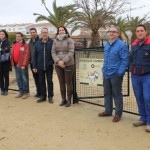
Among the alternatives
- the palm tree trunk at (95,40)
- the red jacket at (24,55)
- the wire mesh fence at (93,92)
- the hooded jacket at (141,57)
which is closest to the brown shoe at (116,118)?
the wire mesh fence at (93,92)

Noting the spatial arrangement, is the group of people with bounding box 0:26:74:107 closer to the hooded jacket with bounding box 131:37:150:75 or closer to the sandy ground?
the sandy ground

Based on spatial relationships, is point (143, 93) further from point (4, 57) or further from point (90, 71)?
point (4, 57)

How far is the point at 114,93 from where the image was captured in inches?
265

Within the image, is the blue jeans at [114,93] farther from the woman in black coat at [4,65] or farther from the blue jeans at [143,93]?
the woman in black coat at [4,65]

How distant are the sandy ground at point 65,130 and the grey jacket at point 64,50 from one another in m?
1.13

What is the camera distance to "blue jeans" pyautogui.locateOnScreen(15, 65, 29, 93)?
356 inches

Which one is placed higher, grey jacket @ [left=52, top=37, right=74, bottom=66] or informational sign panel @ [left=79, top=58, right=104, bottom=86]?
grey jacket @ [left=52, top=37, right=74, bottom=66]

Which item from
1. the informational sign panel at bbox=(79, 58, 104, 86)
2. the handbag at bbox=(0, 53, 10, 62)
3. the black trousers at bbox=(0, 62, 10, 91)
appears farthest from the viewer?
the black trousers at bbox=(0, 62, 10, 91)

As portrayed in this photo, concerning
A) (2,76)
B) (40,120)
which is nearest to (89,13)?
(2,76)

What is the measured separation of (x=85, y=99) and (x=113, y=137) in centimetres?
278

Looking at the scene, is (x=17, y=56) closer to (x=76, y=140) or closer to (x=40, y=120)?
(x=40, y=120)

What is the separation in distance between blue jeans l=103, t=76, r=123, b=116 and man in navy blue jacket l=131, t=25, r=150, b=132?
442 millimetres

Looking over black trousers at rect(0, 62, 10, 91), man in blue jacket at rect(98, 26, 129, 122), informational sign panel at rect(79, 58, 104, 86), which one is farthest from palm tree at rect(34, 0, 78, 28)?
man in blue jacket at rect(98, 26, 129, 122)

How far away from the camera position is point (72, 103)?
27.8 ft
